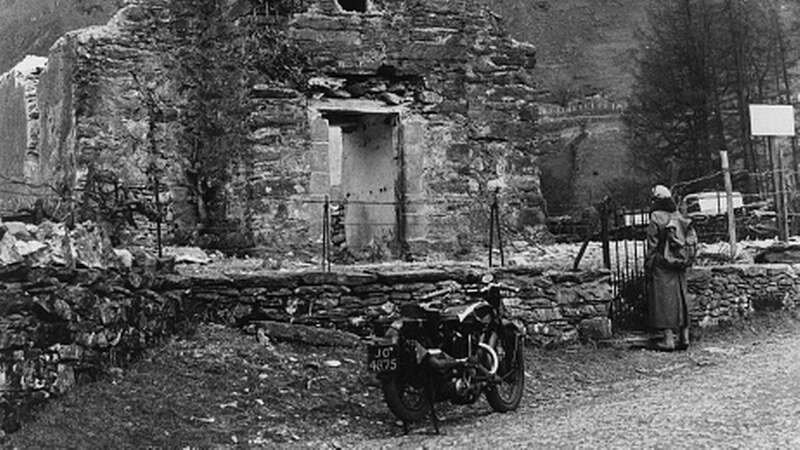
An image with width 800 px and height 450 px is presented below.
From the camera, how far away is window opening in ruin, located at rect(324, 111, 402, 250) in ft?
45.8

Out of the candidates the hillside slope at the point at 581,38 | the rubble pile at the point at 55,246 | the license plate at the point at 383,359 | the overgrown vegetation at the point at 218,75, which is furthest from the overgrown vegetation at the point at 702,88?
the rubble pile at the point at 55,246

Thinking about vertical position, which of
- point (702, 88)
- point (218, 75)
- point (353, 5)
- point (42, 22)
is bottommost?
point (218, 75)

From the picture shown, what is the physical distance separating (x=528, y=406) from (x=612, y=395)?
0.82 metres

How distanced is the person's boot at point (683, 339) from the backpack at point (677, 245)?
700 mm

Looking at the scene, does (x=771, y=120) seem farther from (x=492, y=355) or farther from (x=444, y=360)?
(x=444, y=360)

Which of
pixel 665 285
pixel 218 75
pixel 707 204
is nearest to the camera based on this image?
pixel 665 285

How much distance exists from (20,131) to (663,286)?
9752 millimetres

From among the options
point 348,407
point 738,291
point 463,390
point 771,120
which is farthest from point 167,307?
point 771,120

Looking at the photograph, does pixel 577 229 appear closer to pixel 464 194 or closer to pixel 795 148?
pixel 464 194

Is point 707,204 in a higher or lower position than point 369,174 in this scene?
lower

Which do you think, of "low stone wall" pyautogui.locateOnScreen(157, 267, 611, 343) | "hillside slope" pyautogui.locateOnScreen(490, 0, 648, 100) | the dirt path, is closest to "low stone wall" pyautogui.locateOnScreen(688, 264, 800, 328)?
the dirt path

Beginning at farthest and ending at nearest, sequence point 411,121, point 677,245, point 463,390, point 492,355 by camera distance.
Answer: point 411,121, point 677,245, point 492,355, point 463,390

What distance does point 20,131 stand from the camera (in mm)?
16031

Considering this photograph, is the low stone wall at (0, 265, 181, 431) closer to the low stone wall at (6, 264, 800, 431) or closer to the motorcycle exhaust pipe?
the low stone wall at (6, 264, 800, 431)
